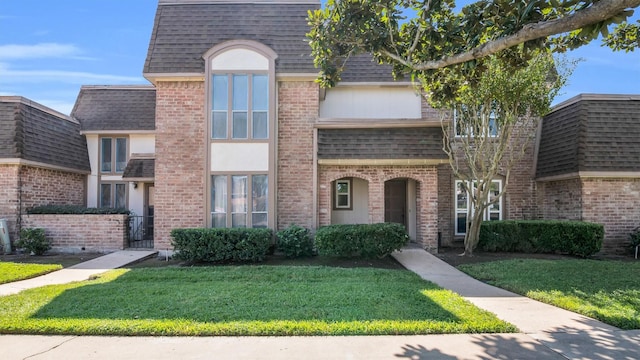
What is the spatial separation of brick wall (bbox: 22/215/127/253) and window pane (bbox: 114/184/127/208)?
3.97 metres

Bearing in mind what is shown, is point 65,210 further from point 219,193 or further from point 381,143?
point 381,143

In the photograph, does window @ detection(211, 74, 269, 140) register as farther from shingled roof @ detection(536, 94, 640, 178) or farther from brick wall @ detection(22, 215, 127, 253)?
shingled roof @ detection(536, 94, 640, 178)

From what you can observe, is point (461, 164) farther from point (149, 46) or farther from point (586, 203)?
point (149, 46)

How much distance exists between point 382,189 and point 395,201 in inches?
105

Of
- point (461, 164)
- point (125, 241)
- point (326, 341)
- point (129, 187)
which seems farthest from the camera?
point (129, 187)

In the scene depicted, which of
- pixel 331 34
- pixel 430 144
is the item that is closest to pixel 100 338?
pixel 331 34

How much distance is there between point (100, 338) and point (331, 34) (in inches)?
264

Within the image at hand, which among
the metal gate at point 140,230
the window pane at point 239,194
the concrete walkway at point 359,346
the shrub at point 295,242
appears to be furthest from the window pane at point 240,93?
the concrete walkway at point 359,346

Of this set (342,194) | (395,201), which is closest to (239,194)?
(342,194)

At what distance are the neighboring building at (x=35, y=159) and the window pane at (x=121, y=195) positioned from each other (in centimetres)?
128

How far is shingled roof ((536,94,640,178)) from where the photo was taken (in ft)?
40.8

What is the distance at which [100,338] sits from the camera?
5051 mm

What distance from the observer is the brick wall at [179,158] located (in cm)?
1213

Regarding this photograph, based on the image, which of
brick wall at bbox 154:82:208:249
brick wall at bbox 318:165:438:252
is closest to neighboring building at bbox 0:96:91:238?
brick wall at bbox 154:82:208:249
